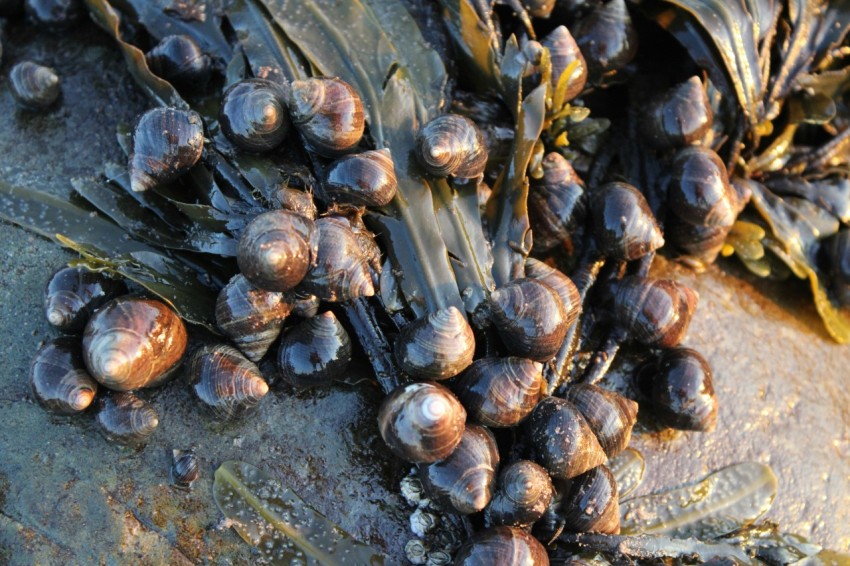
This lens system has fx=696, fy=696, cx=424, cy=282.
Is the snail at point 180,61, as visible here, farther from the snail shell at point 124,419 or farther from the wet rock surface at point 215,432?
the snail shell at point 124,419

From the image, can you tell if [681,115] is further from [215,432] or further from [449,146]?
[215,432]

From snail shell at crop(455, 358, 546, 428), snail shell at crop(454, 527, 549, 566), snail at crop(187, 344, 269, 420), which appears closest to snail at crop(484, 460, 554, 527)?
snail shell at crop(454, 527, 549, 566)

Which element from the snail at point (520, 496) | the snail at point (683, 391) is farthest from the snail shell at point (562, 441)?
the snail at point (683, 391)

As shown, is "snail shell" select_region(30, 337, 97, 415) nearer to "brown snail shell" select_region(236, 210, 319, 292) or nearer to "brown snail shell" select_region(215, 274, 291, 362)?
"brown snail shell" select_region(215, 274, 291, 362)

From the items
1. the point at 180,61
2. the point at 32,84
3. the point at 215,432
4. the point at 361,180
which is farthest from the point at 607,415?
the point at 32,84

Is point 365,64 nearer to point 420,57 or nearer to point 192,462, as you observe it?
point 420,57
